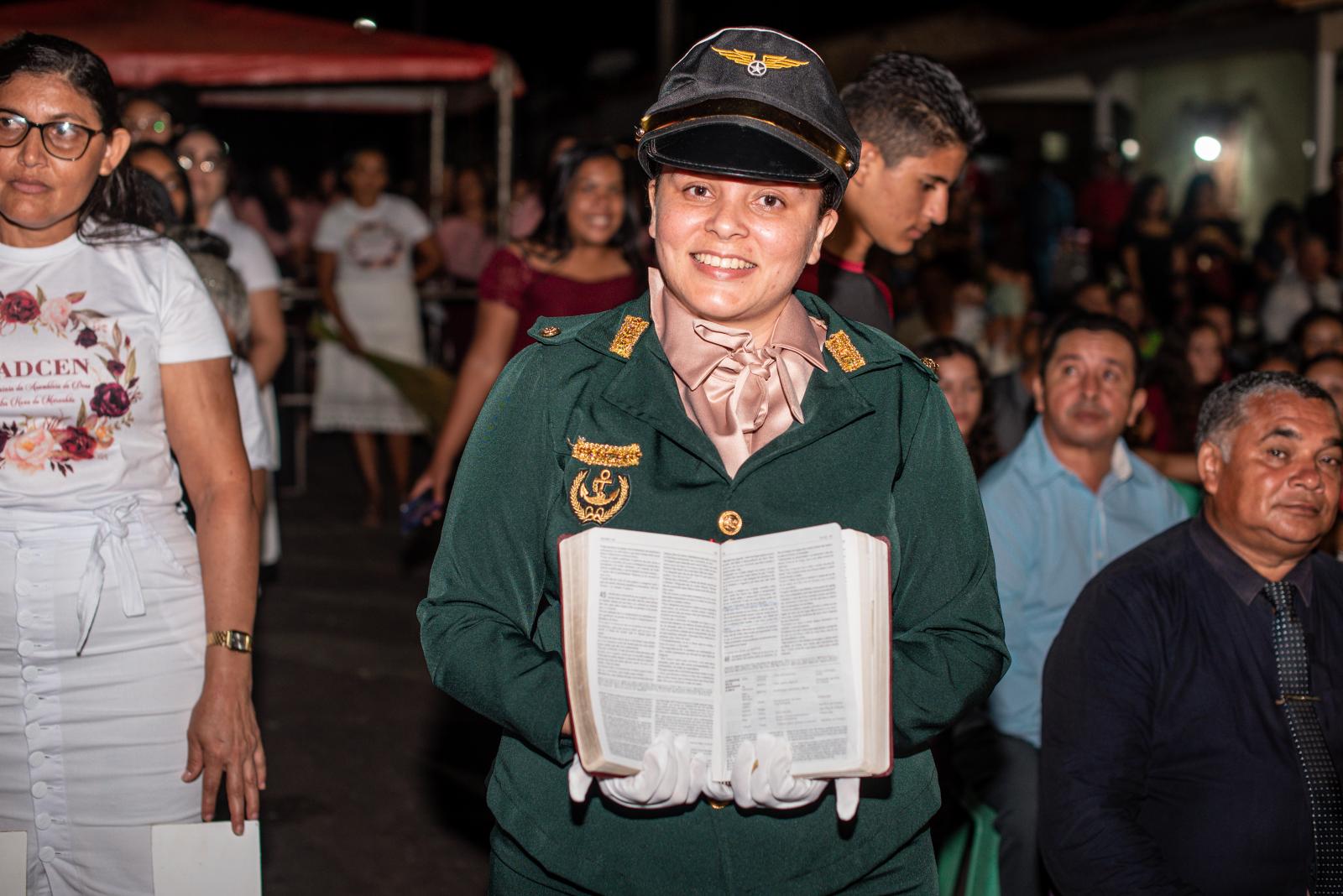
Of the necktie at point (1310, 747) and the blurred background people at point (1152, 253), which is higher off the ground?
the blurred background people at point (1152, 253)

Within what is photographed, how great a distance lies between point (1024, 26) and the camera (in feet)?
79.6

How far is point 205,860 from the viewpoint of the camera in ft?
8.95

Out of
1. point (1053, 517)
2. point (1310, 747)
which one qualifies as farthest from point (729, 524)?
point (1053, 517)

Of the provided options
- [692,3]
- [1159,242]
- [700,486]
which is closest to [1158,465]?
[700,486]

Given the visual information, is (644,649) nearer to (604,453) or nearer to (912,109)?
(604,453)

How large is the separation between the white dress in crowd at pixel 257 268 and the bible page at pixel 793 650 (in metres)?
3.86

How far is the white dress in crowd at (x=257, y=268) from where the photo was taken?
5.67 metres

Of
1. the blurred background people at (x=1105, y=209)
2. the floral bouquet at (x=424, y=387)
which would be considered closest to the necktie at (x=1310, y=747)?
the floral bouquet at (x=424, y=387)

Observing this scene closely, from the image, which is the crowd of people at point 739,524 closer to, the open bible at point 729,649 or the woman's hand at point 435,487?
the open bible at point 729,649

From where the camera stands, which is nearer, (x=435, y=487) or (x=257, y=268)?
(x=435, y=487)

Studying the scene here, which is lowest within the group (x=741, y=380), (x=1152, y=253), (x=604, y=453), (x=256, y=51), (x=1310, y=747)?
(x=1310, y=747)

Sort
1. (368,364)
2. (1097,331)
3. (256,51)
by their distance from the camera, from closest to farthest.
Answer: (1097,331) → (368,364) → (256,51)

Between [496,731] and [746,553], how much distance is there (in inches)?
168

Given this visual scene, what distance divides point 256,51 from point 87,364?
28.2 feet
